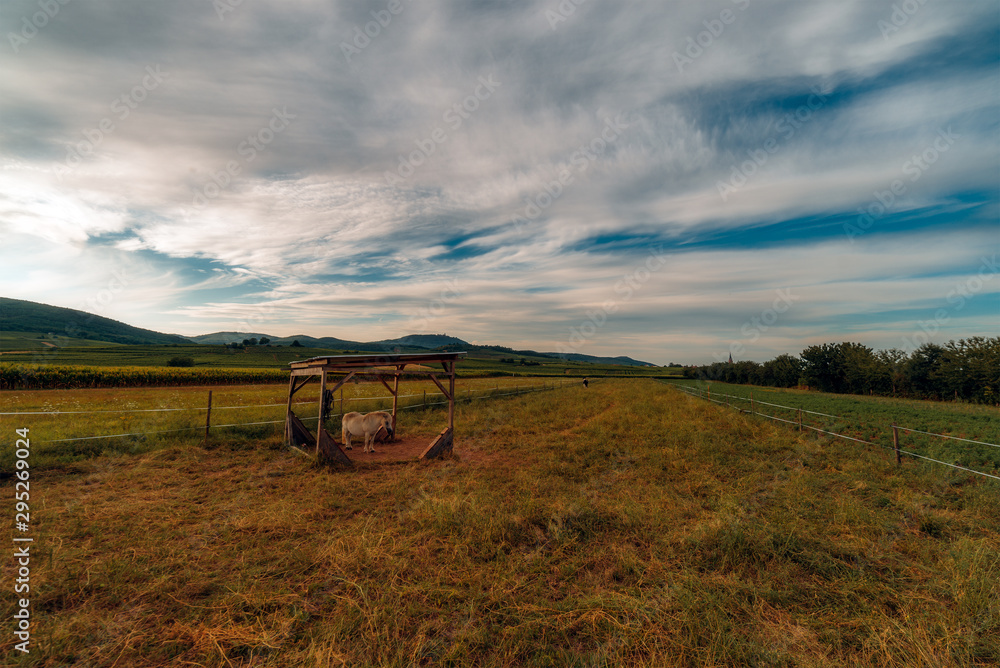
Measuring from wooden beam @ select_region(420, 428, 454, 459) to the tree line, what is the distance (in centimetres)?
5324

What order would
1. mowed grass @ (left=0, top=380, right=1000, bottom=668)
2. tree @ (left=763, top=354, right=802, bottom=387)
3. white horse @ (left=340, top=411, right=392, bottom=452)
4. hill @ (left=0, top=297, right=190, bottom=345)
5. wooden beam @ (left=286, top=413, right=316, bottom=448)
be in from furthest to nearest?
hill @ (left=0, top=297, right=190, bottom=345) < tree @ (left=763, top=354, right=802, bottom=387) < wooden beam @ (left=286, top=413, right=316, bottom=448) < white horse @ (left=340, top=411, right=392, bottom=452) < mowed grass @ (left=0, top=380, right=1000, bottom=668)

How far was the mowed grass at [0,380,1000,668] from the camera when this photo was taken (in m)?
4.04

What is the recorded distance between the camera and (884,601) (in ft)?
16.2

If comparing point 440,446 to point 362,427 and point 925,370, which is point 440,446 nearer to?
point 362,427

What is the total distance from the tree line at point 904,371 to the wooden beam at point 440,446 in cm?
5324

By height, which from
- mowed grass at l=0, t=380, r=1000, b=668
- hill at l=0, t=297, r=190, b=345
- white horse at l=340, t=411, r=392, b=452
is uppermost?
hill at l=0, t=297, r=190, b=345

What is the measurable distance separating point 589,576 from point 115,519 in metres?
8.36

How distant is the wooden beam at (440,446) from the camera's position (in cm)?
1186

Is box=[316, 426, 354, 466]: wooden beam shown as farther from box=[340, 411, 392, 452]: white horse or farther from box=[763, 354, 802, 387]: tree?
box=[763, 354, 802, 387]: tree

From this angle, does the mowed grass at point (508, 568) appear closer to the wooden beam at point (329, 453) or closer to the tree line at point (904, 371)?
the wooden beam at point (329, 453)

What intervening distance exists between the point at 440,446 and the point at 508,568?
23.1 feet

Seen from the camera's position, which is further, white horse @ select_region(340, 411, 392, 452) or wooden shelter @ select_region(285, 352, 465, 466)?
white horse @ select_region(340, 411, 392, 452)

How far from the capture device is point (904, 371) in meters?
48.4

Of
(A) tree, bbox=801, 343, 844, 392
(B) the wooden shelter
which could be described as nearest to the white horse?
(B) the wooden shelter
